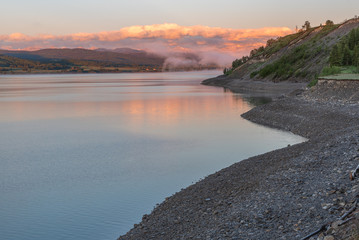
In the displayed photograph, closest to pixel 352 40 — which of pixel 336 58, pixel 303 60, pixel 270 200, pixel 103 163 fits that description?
pixel 336 58

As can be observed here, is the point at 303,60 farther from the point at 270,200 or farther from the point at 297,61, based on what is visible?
the point at 270,200

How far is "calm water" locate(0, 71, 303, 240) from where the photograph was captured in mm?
14516

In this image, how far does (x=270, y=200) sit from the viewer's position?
12.3 metres

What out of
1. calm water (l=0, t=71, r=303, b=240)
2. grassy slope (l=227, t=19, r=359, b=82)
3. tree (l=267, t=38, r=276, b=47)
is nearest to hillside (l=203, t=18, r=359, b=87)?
grassy slope (l=227, t=19, r=359, b=82)

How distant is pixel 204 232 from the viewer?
10.9 meters

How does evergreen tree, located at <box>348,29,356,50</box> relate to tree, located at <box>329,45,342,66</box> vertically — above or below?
above

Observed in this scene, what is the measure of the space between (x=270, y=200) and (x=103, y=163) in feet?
44.0

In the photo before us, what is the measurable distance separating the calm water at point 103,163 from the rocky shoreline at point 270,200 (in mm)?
1796

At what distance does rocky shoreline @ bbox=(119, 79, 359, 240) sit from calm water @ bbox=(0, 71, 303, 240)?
1796mm

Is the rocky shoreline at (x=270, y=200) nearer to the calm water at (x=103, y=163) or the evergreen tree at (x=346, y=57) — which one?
the calm water at (x=103, y=163)

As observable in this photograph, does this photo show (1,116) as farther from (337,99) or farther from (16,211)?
(337,99)

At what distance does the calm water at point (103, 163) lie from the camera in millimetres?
14516

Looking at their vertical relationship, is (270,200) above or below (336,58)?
below

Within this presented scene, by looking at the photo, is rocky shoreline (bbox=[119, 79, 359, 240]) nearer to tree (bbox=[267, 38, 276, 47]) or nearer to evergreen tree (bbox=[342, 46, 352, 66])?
evergreen tree (bbox=[342, 46, 352, 66])
